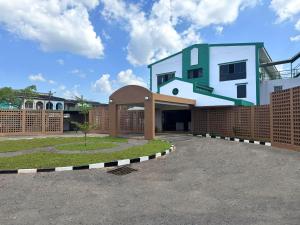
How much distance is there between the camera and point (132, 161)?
9320 millimetres

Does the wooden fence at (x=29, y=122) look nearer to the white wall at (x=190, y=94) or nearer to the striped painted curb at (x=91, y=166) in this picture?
the white wall at (x=190, y=94)

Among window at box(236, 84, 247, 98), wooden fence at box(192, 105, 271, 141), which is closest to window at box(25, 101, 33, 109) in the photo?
wooden fence at box(192, 105, 271, 141)

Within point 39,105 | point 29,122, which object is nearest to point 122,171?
point 29,122

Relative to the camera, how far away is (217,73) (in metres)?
26.9

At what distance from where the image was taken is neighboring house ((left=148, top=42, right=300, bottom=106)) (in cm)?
2255

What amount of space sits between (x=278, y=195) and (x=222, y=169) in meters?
2.70

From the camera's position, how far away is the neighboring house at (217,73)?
74.0ft

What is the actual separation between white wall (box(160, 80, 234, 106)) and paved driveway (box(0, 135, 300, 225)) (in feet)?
38.1

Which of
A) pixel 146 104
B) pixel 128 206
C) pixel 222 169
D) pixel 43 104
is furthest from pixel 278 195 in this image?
pixel 43 104

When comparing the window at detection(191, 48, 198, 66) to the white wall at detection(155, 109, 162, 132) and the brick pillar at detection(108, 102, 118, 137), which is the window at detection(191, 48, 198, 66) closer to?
the white wall at detection(155, 109, 162, 132)

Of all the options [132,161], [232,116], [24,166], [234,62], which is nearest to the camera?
[24,166]

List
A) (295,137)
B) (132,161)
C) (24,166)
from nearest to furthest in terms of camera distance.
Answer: (24,166)
(132,161)
(295,137)

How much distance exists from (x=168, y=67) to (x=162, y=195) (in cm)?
2663

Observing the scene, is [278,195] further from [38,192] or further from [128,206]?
[38,192]
